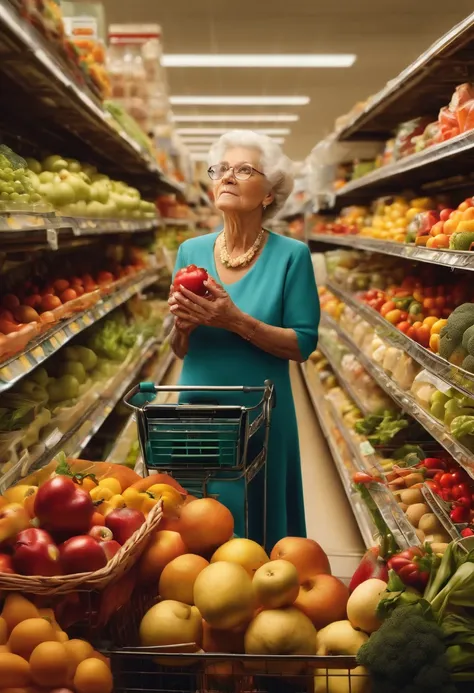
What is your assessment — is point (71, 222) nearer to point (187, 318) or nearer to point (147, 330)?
A: point (187, 318)

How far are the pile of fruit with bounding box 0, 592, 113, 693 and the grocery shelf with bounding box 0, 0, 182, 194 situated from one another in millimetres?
1819

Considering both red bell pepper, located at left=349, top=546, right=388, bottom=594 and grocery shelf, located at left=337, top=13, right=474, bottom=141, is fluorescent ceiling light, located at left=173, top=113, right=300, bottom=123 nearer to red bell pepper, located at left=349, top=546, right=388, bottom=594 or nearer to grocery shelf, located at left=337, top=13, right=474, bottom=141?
grocery shelf, located at left=337, top=13, right=474, bottom=141

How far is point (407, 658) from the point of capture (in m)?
1.20

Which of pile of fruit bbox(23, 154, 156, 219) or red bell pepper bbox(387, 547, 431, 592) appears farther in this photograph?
pile of fruit bbox(23, 154, 156, 219)

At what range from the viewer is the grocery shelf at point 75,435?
7.24 feet

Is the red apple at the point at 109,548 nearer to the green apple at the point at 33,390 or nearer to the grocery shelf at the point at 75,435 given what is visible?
the grocery shelf at the point at 75,435

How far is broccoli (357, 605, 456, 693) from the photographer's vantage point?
1.19m

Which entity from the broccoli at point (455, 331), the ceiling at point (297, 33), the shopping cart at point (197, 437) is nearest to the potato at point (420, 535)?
the broccoli at point (455, 331)

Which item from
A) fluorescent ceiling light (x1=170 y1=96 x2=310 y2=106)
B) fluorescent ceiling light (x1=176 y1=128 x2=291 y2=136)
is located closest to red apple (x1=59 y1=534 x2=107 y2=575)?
fluorescent ceiling light (x1=170 y1=96 x2=310 y2=106)

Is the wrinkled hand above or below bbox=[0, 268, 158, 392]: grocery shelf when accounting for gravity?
above

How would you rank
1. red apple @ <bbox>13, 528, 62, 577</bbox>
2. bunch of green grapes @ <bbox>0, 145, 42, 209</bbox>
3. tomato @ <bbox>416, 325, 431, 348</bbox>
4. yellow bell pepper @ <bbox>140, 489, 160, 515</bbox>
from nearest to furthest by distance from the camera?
1. red apple @ <bbox>13, 528, 62, 577</bbox>
2. yellow bell pepper @ <bbox>140, 489, 160, 515</bbox>
3. bunch of green grapes @ <bbox>0, 145, 42, 209</bbox>
4. tomato @ <bbox>416, 325, 431, 348</bbox>

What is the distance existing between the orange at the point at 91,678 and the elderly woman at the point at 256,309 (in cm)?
130

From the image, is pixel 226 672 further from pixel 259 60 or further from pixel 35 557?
pixel 259 60

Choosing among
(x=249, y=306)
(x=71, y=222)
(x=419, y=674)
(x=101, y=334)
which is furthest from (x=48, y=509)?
(x=101, y=334)
